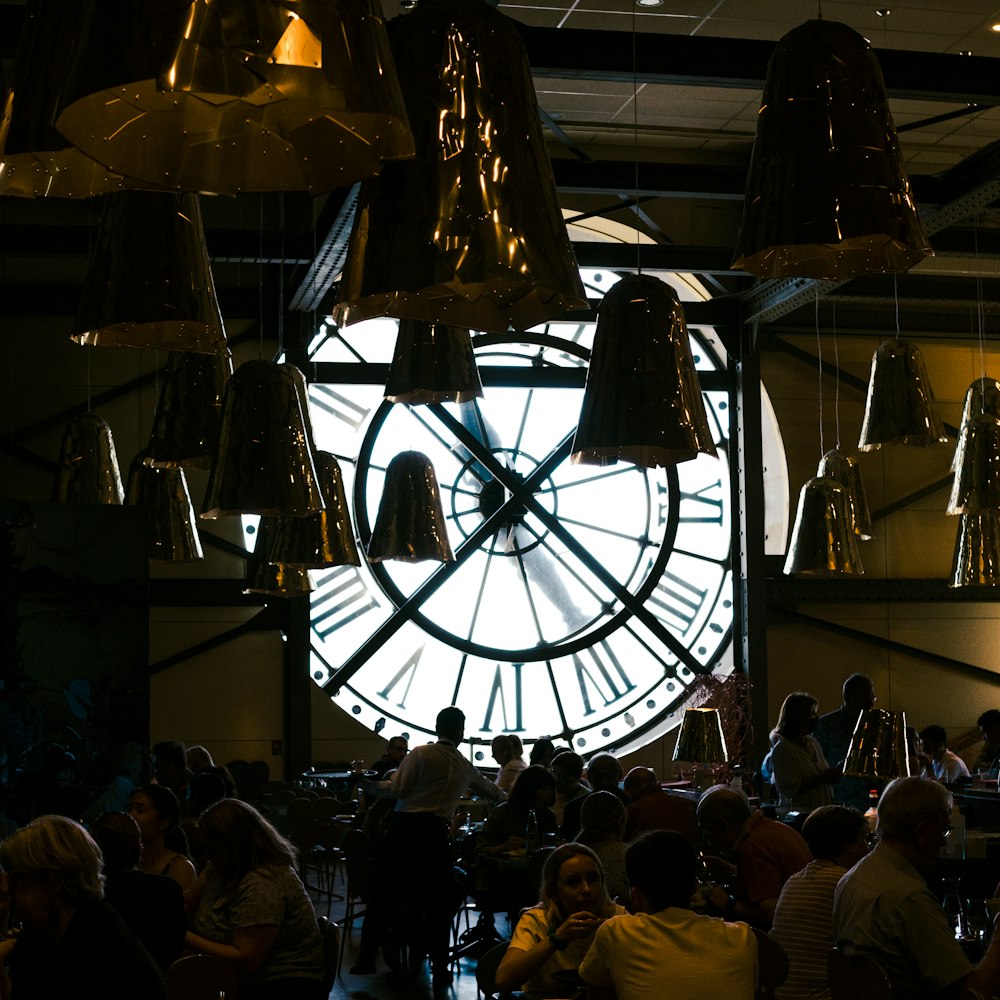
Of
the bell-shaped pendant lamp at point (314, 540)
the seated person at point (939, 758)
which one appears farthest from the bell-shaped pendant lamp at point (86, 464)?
the seated person at point (939, 758)

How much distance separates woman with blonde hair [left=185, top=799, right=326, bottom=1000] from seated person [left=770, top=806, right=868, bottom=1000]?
1.54 m

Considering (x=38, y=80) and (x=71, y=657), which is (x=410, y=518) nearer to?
(x=71, y=657)

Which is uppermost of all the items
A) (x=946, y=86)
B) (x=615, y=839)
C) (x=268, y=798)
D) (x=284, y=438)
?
(x=946, y=86)

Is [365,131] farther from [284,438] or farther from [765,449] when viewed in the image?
[765,449]

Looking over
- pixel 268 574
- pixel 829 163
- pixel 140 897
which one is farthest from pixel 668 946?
pixel 268 574

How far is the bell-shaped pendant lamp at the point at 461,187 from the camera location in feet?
5.10

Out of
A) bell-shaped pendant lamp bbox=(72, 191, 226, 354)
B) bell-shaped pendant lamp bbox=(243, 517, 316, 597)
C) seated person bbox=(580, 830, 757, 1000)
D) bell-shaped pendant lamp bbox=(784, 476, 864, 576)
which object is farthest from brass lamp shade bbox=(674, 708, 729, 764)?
bell-shaped pendant lamp bbox=(72, 191, 226, 354)

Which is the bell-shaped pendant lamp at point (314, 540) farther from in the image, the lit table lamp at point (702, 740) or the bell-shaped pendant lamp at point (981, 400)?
the lit table lamp at point (702, 740)

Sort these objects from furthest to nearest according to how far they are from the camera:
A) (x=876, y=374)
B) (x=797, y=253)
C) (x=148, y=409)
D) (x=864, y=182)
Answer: (x=148, y=409)
(x=876, y=374)
(x=797, y=253)
(x=864, y=182)

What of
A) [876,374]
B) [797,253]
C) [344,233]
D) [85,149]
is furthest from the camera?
[344,233]

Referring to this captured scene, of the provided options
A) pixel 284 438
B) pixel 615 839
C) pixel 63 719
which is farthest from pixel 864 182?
pixel 63 719

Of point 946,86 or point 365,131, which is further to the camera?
point 946,86

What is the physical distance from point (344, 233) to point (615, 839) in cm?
585

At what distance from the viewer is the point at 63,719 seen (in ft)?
22.4
